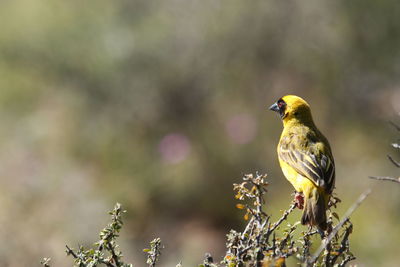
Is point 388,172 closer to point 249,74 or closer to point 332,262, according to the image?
point 249,74

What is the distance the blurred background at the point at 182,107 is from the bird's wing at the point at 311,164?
4421mm

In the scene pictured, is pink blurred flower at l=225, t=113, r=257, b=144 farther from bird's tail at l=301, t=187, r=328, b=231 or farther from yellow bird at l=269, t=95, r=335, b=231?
bird's tail at l=301, t=187, r=328, b=231

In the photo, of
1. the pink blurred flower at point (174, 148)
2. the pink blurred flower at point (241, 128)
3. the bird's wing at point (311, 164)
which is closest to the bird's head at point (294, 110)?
the bird's wing at point (311, 164)

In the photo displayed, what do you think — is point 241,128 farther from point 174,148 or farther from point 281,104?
point 281,104

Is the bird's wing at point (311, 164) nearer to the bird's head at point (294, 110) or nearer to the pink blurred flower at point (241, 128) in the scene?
the bird's head at point (294, 110)

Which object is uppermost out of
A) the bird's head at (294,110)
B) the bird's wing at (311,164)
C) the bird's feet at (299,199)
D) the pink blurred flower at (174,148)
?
the pink blurred flower at (174,148)

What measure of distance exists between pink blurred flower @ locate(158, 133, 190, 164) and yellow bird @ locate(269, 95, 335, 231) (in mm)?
5088

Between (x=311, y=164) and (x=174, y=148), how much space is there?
617cm

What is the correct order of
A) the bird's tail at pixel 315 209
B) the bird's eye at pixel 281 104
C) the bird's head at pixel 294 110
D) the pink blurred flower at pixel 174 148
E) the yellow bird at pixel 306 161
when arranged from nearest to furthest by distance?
the bird's tail at pixel 315 209
the yellow bird at pixel 306 161
the bird's head at pixel 294 110
the bird's eye at pixel 281 104
the pink blurred flower at pixel 174 148

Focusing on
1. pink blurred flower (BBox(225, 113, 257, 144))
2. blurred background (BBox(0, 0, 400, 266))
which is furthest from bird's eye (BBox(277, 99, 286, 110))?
pink blurred flower (BBox(225, 113, 257, 144))

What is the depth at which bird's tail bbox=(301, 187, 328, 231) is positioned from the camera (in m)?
3.34

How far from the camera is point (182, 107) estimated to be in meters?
10.8

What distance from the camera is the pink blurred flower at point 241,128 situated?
10355mm

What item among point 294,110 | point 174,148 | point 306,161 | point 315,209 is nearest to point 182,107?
point 174,148
